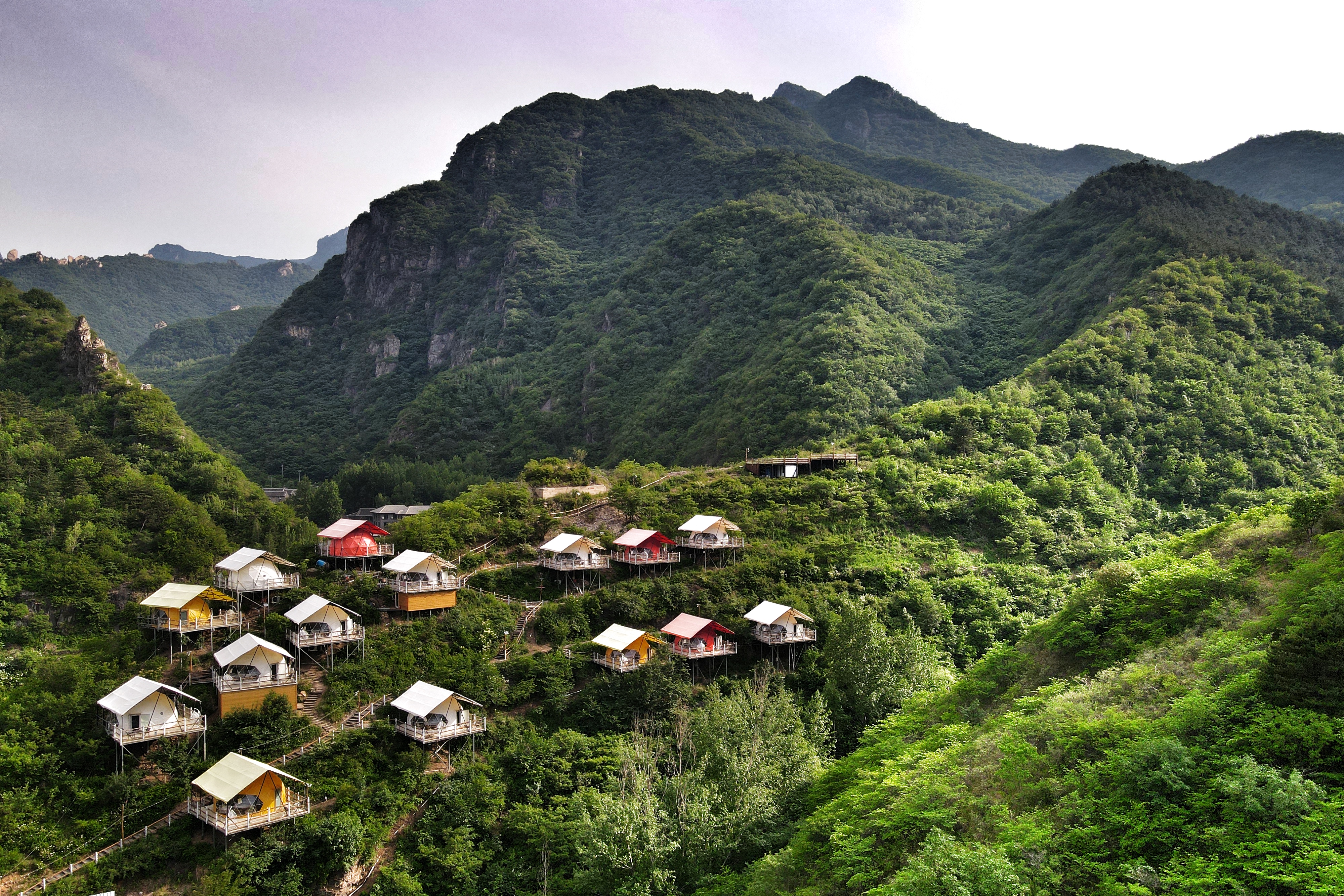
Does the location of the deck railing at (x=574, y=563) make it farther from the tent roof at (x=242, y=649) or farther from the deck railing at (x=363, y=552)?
the tent roof at (x=242, y=649)

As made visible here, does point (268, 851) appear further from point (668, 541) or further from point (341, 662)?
point (668, 541)

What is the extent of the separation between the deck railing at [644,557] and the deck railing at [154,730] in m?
21.3

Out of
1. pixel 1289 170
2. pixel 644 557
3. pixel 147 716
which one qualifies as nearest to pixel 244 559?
pixel 147 716

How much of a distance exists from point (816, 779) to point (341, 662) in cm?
2030

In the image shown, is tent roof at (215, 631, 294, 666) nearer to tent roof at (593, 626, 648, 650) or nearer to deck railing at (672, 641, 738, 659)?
tent roof at (593, 626, 648, 650)

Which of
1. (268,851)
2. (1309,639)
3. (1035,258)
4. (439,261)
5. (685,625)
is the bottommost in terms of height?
(268,851)

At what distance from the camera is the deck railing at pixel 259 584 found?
3845 cm

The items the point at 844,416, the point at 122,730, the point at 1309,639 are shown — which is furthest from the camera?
the point at 844,416

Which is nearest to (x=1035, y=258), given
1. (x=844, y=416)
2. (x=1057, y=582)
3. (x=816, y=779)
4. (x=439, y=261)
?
(x=844, y=416)

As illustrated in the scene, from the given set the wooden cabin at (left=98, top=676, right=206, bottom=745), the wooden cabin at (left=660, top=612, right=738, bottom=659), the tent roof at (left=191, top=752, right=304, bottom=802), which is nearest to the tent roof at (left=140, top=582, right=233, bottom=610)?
the wooden cabin at (left=98, top=676, right=206, bottom=745)

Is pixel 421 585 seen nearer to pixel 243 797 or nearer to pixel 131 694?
pixel 131 694

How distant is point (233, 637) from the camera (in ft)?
A: 116

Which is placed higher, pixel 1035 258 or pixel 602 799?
pixel 1035 258

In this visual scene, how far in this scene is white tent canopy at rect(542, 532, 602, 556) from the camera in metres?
44.1
